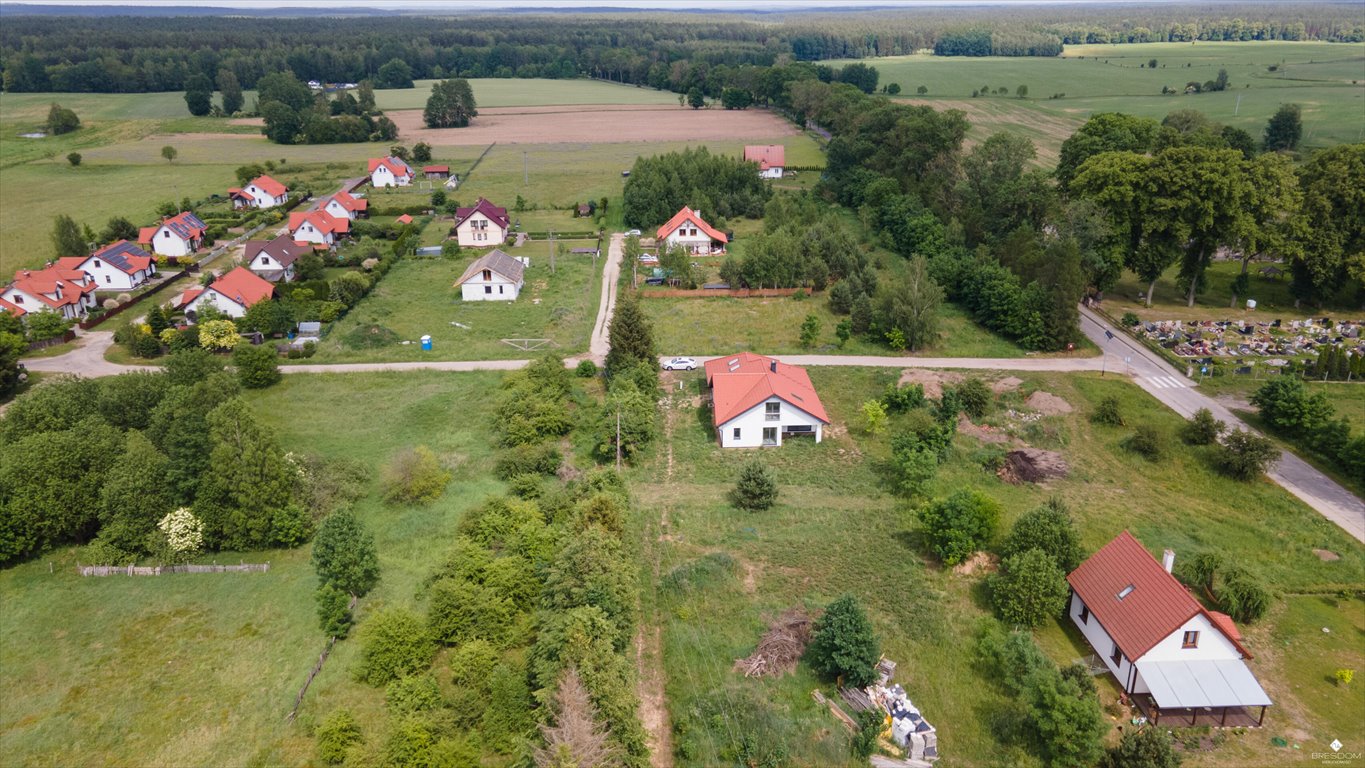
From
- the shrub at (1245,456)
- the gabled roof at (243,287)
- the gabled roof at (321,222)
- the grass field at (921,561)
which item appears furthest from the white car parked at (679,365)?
the gabled roof at (321,222)

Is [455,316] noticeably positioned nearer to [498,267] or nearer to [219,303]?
[498,267]

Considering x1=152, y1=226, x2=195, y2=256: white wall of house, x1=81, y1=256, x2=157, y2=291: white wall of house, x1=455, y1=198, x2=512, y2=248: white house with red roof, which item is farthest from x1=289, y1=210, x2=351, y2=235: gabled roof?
x1=81, y1=256, x2=157, y2=291: white wall of house

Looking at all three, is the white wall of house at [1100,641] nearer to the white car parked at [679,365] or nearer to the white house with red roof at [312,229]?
the white car parked at [679,365]

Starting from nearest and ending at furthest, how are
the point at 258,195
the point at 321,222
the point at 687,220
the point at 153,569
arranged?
the point at 153,569 → the point at 321,222 → the point at 687,220 → the point at 258,195

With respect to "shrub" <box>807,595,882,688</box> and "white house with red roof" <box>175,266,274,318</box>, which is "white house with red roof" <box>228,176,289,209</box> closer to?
"white house with red roof" <box>175,266,274,318</box>

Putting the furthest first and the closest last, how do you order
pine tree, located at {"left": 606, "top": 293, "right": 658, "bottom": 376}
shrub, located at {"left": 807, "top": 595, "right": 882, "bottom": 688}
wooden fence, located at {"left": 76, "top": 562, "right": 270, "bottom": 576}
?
pine tree, located at {"left": 606, "top": 293, "right": 658, "bottom": 376}
wooden fence, located at {"left": 76, "top": 562, "right": 270, "bottom": 576}
shrub, located at {"left": 807, "top": 595, "right": 882, "bottom": 688}

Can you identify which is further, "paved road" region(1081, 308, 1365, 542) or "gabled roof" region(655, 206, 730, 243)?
"gabled roof" region(655, 206, 730, 243)

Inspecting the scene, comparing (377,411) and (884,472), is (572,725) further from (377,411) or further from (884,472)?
(377,411)

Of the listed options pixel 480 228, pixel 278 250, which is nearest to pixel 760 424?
pixel 480 228
